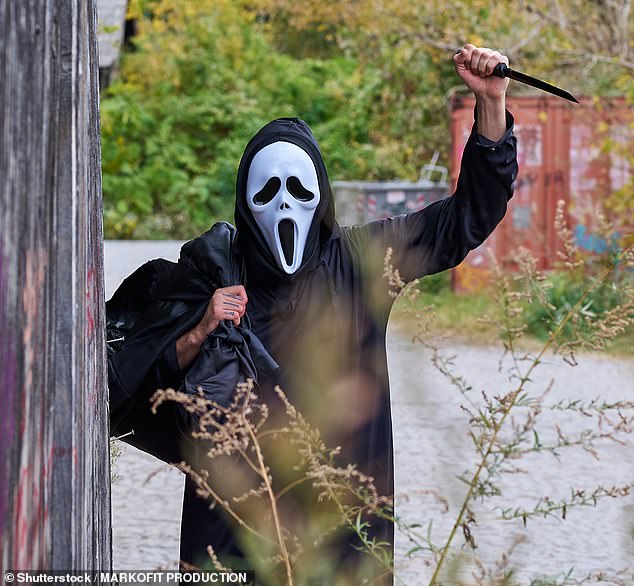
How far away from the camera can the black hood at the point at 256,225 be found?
10.7ft

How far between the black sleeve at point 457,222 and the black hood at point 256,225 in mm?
100

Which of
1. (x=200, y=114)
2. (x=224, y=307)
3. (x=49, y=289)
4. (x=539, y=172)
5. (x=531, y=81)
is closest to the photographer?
(x=49, y=289)

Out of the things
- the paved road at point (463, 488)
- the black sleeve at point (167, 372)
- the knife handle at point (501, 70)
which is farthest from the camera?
the paved road at point (463, 488)

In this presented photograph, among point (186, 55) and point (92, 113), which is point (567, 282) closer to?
point (92, 113)

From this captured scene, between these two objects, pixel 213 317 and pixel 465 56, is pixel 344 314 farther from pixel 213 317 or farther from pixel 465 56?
pixel 465 56

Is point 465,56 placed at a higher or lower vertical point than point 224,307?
higher

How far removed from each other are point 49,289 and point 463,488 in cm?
480

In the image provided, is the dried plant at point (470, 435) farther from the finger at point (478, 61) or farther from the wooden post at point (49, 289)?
the finger at point (478, 61)

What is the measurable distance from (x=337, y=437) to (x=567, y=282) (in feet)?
29.4

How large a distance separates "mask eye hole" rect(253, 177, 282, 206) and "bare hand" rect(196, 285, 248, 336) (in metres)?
0.27

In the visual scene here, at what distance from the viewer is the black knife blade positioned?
264 centimetres

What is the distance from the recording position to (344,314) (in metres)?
3.23

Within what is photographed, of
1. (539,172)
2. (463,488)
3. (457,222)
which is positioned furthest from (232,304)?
(539,172)

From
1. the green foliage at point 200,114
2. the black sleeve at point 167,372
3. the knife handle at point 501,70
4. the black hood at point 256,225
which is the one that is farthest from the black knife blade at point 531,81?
the green foliage at point 200,114
